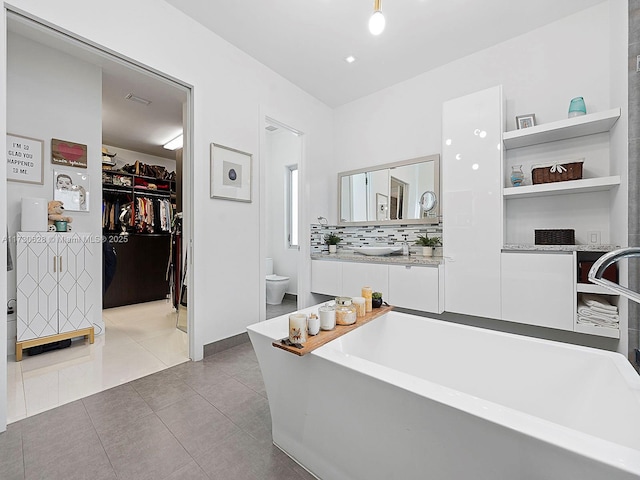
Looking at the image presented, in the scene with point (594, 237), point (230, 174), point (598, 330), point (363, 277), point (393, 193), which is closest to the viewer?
point (598, 330)

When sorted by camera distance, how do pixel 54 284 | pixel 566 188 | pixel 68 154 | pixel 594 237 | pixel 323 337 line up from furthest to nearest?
pixel 68 154 → pixel 54 284 → pixel 594 237 → pixel 566 188 → pixel 323 337

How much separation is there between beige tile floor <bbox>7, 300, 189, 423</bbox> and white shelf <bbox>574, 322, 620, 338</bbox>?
3.30 m

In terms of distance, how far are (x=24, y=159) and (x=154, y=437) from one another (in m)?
2.89

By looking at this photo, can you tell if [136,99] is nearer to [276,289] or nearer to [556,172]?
[276,289]

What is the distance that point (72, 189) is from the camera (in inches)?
121

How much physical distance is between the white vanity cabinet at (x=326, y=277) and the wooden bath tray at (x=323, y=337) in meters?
1.78

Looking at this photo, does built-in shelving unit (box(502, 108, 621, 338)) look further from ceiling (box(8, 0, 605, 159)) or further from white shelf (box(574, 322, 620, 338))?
ceiling (box(8, 0, 605, 159))

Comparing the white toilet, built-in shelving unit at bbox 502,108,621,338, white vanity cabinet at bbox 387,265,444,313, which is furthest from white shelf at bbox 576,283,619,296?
the white toilet

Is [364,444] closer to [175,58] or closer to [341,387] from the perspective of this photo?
[341,387]

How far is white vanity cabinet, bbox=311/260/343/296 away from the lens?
370 cm

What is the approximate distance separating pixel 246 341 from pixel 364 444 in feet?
7.26

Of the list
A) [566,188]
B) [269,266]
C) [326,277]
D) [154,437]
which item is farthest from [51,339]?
[566,188]

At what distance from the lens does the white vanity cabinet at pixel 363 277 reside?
3.31 m

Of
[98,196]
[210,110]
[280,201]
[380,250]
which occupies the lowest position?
[380,250]
